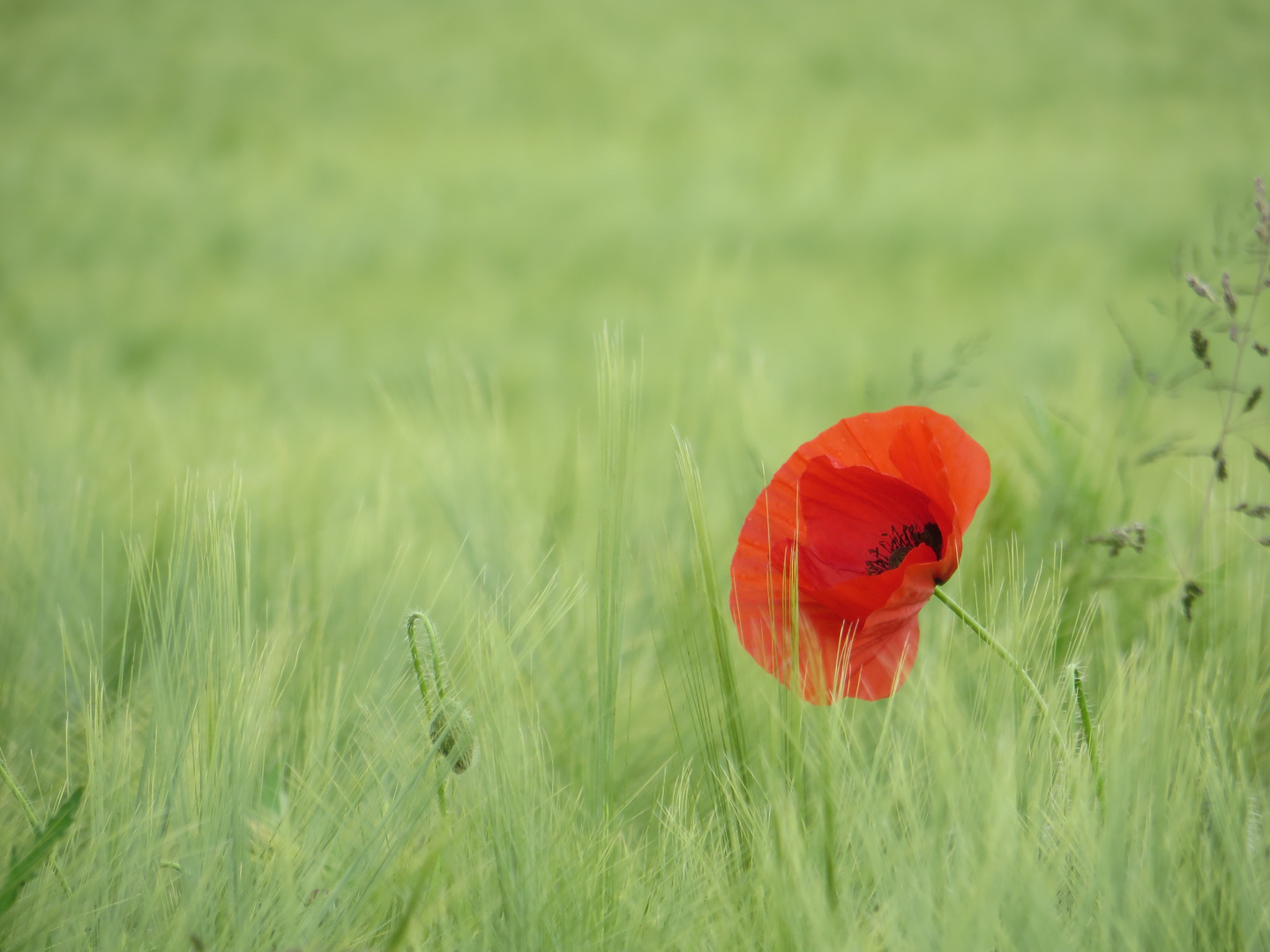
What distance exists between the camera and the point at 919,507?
253 millimetres

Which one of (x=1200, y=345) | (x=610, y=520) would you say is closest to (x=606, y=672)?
(x=610, y=520)

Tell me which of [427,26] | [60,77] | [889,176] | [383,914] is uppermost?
[427,26]

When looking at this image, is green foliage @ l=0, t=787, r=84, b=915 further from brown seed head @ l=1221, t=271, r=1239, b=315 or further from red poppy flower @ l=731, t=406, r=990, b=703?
brown seed head @ l=1221, t=271, r=1239, b=315

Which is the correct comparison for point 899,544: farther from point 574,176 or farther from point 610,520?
point 574,176

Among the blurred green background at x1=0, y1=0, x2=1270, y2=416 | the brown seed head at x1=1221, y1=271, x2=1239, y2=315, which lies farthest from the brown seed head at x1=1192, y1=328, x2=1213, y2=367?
the blurred green background at x1=0, y1=0, x2=1270, y2=416

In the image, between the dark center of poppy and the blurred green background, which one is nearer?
the dark center of poppy

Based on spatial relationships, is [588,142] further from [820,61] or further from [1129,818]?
[1129,818]

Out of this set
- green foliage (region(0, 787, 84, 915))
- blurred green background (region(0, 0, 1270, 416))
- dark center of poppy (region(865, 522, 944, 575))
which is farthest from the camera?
blurred green background (region(0, 0, 1270, 416))

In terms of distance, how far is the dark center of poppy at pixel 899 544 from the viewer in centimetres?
26

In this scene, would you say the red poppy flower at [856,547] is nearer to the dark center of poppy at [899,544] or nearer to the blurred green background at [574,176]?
the dark center of poppy at [899,544]

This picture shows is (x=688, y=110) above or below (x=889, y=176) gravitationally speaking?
above

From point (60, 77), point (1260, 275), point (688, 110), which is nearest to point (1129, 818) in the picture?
point (1260, 275)

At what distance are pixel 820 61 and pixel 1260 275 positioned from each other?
269 centimetres

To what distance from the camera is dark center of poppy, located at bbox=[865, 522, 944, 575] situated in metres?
0.26
